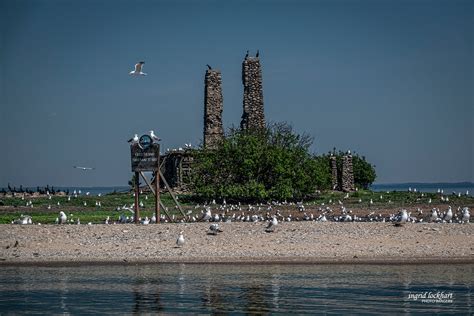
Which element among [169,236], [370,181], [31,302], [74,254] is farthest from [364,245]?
[370,181]

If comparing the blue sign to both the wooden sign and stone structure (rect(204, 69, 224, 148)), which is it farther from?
stone structure (rect(204, 69, 224, 148))

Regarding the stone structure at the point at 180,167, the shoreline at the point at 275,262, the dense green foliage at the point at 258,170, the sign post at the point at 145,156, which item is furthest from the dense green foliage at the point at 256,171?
the shoreline at the point at 275,262

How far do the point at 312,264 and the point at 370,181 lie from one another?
46.4 m

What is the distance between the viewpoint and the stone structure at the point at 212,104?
62250mm

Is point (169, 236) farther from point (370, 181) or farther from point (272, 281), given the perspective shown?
point (370, 181)

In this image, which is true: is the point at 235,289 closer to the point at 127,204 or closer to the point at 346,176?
the point at 127,204

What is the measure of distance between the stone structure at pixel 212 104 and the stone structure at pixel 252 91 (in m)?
1.83

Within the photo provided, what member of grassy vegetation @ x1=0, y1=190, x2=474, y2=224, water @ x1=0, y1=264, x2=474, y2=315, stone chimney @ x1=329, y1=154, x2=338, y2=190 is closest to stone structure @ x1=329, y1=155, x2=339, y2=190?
stone chimney @ x1=329, y1=154, x2=338, y2=190

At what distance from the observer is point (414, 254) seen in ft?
86.6

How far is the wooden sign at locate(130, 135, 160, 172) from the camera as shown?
31.9 metres

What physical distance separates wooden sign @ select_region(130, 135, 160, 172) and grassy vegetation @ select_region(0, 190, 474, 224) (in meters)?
4.28

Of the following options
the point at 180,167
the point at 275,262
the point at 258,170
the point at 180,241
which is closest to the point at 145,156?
the point at 180,241

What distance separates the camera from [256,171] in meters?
50.8

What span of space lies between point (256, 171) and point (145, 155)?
19.3 m
